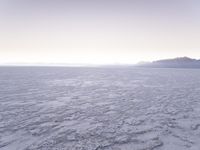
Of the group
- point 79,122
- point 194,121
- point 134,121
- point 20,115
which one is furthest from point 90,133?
point 194,121

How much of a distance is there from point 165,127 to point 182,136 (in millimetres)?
661

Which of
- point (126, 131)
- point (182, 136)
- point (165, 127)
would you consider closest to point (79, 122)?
point (126, 131)

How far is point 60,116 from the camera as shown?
5.80 m

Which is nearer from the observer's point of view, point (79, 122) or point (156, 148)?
point (156, 148)

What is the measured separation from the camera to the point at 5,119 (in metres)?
5.33

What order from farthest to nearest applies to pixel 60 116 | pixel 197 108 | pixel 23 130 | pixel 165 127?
pixel 197 108, pixel 60 116, pixel 165 127, pixel 23 130

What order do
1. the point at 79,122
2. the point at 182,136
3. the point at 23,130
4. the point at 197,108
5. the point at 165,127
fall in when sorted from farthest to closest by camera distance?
the point at 197,108
the point at 79,122
the point at 165,127
the point at 23,130
the point at 182,136

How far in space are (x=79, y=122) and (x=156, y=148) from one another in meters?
2.64

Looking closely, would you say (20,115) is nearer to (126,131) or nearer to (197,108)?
(126,131)

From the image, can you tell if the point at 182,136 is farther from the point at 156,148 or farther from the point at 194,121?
the point at 194,121

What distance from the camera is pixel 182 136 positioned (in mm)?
4195

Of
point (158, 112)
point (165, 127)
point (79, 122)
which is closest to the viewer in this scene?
point (165, 127)

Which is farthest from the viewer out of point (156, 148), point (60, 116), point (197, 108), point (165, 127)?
point (197, 108)

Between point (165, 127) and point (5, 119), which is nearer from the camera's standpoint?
point (165, 127)
